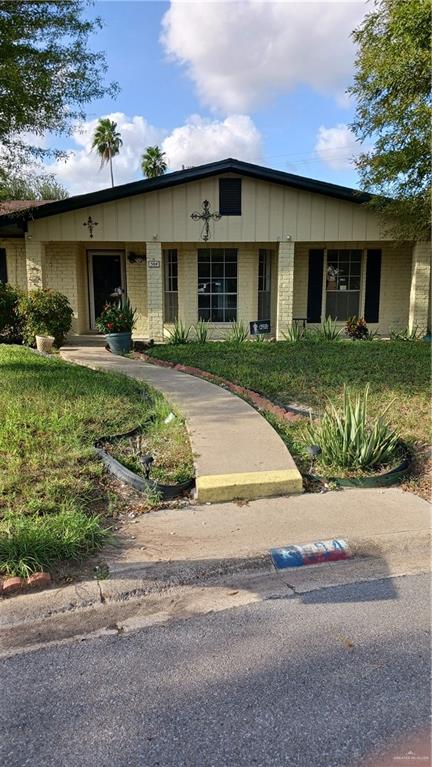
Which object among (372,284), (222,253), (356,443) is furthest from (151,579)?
(372,284)

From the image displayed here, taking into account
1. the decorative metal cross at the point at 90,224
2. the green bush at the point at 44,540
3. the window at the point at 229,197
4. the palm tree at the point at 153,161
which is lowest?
the green bush at the point at 44,540

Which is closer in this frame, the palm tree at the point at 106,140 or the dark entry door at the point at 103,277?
the dark entry door at the point at 103,277

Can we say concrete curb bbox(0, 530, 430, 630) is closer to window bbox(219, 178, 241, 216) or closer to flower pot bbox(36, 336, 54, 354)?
flower pot bbox(36, 336, 54, 354)

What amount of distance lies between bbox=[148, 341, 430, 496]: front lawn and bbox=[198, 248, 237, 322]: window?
2.33 m

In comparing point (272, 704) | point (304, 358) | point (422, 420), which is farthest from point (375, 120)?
point (272, 704)

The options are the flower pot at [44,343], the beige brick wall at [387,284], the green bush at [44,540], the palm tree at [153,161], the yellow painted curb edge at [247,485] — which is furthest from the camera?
the palm tree at [153,161]

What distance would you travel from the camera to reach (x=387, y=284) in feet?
49.7

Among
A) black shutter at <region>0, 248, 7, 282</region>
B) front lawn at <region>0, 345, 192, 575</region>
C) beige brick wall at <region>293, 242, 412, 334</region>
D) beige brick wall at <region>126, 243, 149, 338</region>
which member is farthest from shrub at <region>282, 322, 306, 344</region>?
black shutter at <region>0, 248, 7, 282</region>

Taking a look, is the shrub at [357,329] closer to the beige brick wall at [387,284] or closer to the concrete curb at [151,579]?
the beige brick wall at [387,284]

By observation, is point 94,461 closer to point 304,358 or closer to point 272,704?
point 272,704

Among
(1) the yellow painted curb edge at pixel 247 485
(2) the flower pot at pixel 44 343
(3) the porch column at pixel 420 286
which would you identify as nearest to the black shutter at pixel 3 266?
(2) the flower pot at pixel 44 343

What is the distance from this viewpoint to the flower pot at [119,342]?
11.9 m

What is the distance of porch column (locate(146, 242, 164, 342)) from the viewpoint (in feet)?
43.0

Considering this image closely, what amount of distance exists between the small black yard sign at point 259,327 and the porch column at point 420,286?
355cm
